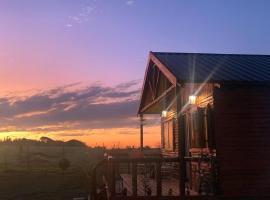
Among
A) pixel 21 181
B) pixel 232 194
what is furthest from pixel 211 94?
pixel 21 181

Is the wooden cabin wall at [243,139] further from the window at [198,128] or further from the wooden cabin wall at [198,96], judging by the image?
the window at [198,128]

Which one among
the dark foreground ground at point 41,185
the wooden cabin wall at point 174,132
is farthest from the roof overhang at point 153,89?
the dark foreground ground at point 41,185

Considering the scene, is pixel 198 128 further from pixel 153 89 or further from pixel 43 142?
pixel 43 142

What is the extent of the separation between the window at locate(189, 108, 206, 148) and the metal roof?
1.39 m

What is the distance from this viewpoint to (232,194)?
12602mm

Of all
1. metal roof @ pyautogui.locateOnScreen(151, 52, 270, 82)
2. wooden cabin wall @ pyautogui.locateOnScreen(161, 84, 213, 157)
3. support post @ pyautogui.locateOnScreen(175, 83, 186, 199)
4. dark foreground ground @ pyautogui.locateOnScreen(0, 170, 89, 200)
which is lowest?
dark foreground ground @ pyautogui.locateOnScreen(0, 170, 89, 200)

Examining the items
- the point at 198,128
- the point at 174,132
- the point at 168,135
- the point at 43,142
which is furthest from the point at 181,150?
the point at 43,142

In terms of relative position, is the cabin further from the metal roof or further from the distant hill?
the distant hill

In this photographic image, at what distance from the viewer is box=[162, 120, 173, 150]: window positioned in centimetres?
1967

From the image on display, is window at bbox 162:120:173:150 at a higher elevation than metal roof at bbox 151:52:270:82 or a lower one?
lower

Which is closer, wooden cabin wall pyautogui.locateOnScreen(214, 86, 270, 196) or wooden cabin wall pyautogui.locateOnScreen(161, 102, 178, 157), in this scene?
wooden cabin wall pyautogui.locateOnScreen(214, 86, 270, 196)

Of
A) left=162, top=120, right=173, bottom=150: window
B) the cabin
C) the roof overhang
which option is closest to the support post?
the cabin

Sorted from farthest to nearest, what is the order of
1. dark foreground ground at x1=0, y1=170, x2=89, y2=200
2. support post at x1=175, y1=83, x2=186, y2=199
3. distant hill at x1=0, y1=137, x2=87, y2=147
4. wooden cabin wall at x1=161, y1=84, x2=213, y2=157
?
1. distant hill at x1=0, y1=137, x2=87, y2=147
2. dark foreground ground at x1=0, y1=170, x2=89, y2=200
3. wooden cabin wall at x1=161, y1=84, x2=213, y2=157
4. support post at x1=175, y1=83, x2=186, y2=199

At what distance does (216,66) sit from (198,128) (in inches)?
84.8
